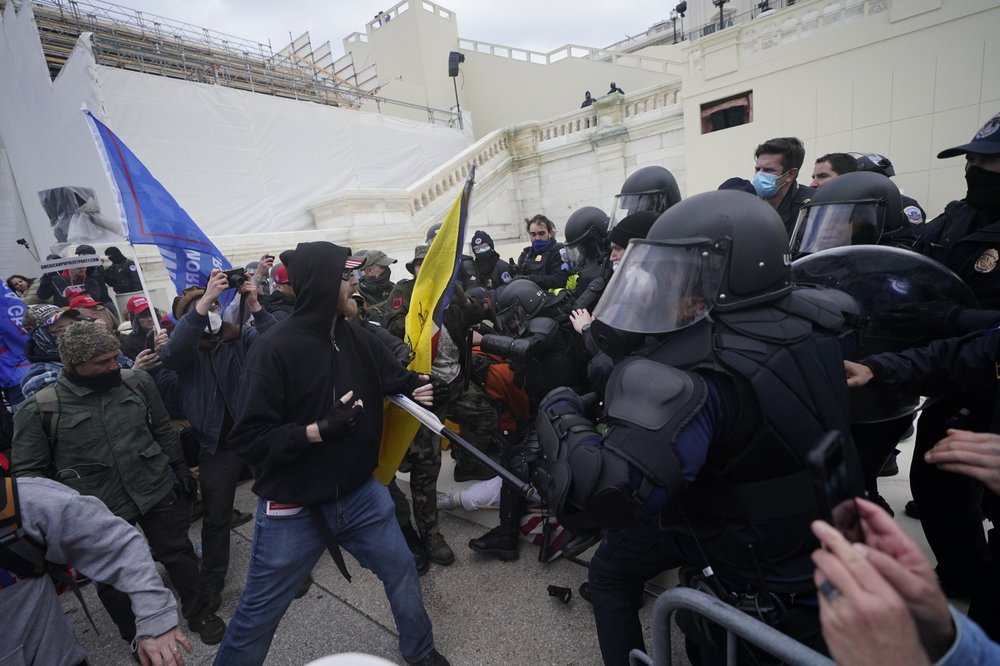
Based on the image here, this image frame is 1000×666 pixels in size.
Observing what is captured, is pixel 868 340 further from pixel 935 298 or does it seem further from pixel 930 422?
pixel 930 422

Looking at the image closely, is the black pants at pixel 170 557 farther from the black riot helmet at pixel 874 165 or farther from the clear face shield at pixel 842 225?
the black riot helmet at pixel 874 165

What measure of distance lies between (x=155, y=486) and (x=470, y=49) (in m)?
24.8

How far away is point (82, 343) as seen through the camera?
2.48m

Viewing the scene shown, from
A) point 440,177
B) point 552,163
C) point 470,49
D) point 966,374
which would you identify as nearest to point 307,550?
point 966,374

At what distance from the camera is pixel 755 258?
1.43 meters

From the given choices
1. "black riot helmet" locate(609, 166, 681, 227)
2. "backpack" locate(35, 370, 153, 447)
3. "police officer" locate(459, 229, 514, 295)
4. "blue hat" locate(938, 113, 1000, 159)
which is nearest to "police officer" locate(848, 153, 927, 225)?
"black riot helmet" locate(609, 166, 681, 227)

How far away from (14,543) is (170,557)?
168 cm

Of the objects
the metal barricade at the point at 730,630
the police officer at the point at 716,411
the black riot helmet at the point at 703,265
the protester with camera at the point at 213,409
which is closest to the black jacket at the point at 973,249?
the police officer at the point at 716,411

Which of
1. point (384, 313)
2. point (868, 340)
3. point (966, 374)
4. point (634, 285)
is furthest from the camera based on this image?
point (384, 313)

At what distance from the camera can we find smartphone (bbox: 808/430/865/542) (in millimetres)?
729

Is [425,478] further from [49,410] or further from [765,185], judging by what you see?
[765,185]

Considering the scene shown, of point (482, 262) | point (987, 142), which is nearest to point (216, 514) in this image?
point (482, 262)

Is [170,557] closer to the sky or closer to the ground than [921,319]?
closer to the ground

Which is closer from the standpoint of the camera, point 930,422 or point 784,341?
point 784,341
